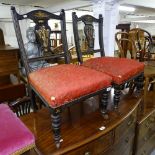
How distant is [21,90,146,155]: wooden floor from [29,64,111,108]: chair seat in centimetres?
22

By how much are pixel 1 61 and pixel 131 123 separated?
1735 mm

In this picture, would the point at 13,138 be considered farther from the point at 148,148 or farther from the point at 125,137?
the point at 148,148

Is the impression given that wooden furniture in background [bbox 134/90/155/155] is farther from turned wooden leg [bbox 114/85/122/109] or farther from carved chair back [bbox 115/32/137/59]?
carved chair back [bbox 115/32/137/59]

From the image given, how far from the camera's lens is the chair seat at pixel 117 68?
3.59ft

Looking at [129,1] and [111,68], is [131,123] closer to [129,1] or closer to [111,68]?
[111,68]

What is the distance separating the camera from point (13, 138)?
2.04ft

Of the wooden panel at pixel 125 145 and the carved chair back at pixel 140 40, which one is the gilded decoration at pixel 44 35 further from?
the carved chair back at pixel 140 40

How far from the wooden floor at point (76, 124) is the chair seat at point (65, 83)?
8.7 inches

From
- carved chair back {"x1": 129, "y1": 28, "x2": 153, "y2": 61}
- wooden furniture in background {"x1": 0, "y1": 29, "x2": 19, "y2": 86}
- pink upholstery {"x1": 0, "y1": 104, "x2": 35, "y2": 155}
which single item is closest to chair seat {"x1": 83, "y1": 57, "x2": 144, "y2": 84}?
pink upholstery {"x1": 0, "y1": 104, "x2": 35, "y2": 155}

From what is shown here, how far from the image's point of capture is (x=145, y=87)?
1.40 metres

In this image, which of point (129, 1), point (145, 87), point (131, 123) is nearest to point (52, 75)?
point (131, 123)

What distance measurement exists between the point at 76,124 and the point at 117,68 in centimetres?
46

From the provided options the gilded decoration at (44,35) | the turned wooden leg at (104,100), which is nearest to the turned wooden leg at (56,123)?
the turned wooden leg at (104,100)

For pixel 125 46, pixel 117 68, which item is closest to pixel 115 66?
pixel 117 68
